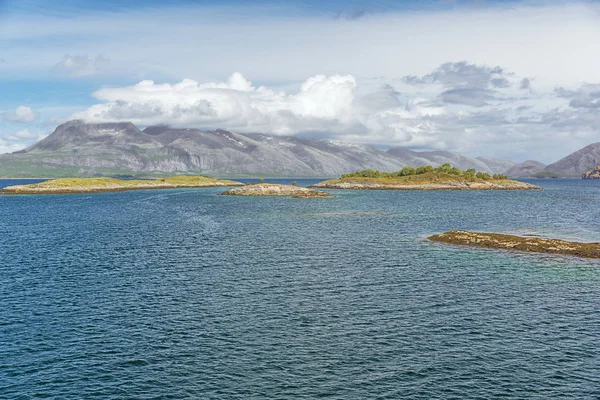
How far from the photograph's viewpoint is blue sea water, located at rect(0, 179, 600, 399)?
105 ft

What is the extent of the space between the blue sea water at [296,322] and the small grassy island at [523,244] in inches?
170

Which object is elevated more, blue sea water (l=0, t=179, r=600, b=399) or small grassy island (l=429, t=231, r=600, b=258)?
small grassy island (l=429, t=231, r=600, b=258)

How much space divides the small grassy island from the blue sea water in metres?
4.32

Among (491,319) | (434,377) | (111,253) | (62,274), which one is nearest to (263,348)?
(434,377)

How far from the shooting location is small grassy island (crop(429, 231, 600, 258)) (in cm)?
7488

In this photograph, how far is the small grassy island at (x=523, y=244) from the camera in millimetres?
74875

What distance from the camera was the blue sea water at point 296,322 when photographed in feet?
105

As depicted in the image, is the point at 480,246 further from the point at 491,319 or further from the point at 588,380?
the point at 588,380

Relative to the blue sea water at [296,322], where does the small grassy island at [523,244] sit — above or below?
above

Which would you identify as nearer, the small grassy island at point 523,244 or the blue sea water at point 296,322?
the blue sea water at point 296,322

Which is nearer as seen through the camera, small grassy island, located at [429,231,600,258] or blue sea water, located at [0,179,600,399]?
blue sea water, located at [0,179,600,399]

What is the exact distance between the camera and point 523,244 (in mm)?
80438

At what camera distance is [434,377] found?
3275cm

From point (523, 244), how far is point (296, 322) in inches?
2048
